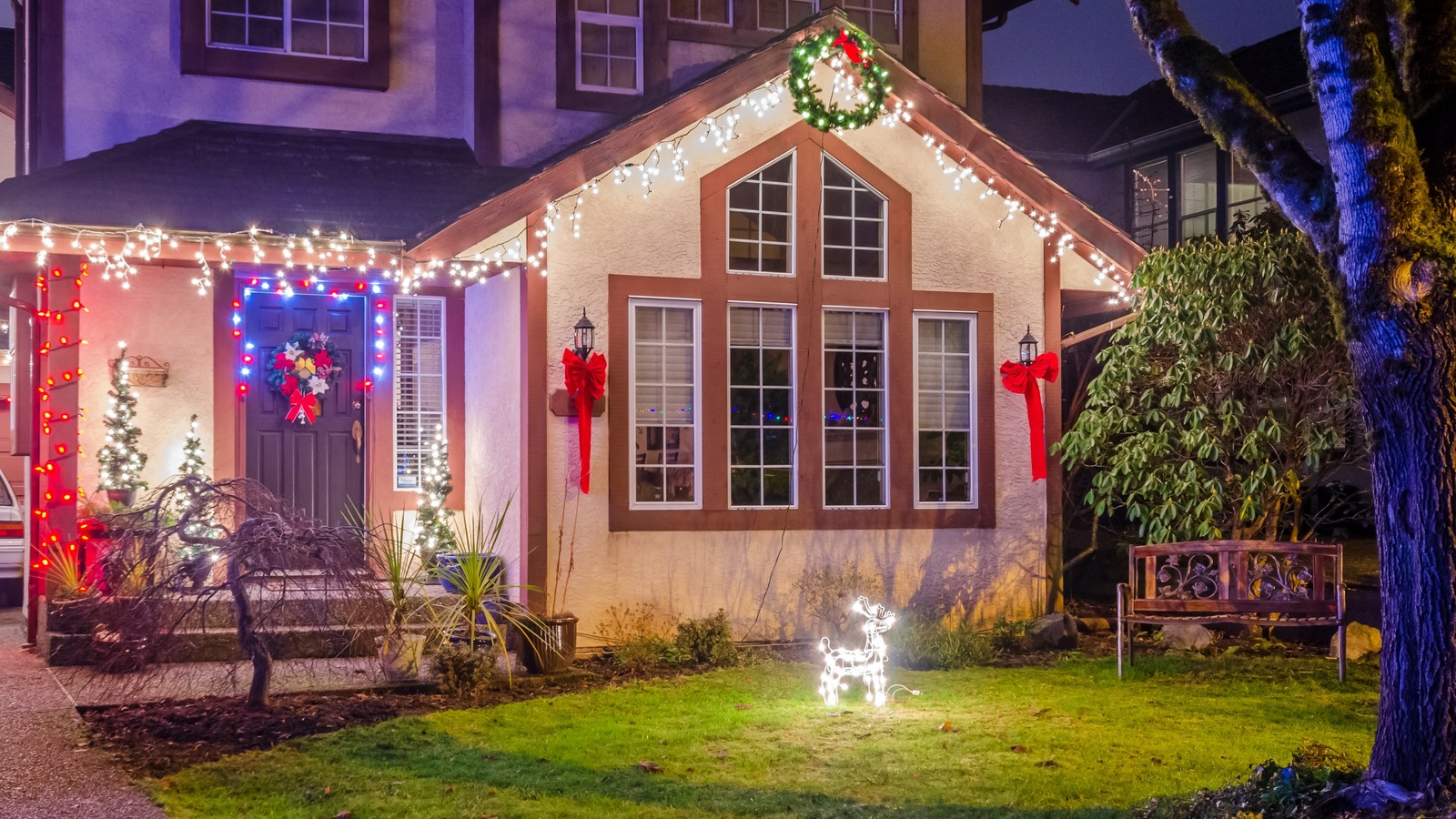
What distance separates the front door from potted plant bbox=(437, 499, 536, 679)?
1256mm

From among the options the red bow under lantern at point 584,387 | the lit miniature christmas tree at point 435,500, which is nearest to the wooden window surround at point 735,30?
the red bow under lantern at point 584,387

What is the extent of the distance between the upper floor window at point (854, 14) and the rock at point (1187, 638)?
6.53 metres

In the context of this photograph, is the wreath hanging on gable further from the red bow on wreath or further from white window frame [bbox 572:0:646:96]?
white window frame [bbox 572:0:646:96]

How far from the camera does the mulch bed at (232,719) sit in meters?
6.74

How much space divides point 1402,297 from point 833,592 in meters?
6.10

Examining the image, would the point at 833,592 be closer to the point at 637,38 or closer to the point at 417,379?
the point at 417,379

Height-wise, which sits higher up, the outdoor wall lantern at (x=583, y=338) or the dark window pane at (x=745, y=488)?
the outdoor wall lantern at (x=583, y=338)

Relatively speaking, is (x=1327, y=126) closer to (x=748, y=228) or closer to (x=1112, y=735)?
(x=1112, y=735)

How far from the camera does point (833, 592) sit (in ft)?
34.8

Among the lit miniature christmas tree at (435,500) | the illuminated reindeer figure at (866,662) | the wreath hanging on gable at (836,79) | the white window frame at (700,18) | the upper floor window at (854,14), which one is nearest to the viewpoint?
the illuminated reindeer figure at (866,662)

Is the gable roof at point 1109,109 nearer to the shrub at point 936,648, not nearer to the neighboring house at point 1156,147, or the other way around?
the neighboring house at point 1156,147

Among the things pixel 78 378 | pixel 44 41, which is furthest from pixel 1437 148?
pixel 44 41

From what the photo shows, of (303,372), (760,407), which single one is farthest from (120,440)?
(760,407)

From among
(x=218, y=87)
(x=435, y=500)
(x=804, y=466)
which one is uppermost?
(x=218, y=87)
